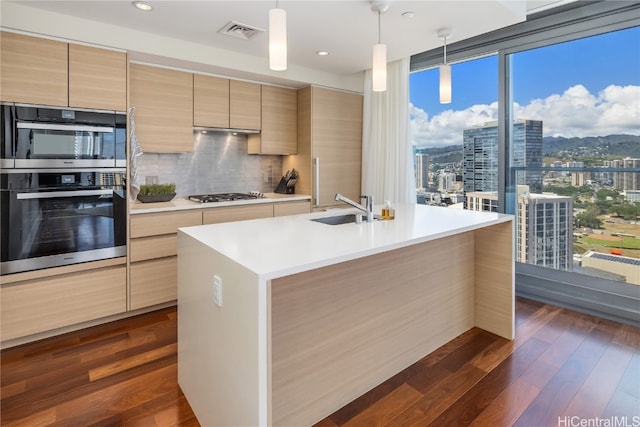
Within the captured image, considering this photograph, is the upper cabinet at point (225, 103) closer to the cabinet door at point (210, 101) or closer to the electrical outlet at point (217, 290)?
the cabinet door at point (210, 101)

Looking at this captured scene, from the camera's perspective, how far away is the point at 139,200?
10.9ft

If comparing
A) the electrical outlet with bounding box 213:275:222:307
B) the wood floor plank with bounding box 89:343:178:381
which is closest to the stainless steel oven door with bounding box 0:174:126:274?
the wood floor plank with bounding box 89:343:178:381

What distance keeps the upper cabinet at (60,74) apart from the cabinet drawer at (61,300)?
1300 mm

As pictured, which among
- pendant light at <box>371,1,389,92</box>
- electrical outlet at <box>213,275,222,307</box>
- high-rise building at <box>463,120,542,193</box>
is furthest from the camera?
high-rise building at <box>463,120,542,193</box>

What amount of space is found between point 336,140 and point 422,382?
9.71ft

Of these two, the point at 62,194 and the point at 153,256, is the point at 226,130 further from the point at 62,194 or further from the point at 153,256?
the point at 62,194

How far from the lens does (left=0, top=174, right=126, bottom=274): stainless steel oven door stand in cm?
252

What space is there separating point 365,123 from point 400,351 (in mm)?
3046

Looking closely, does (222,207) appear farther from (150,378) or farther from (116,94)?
(150,378)

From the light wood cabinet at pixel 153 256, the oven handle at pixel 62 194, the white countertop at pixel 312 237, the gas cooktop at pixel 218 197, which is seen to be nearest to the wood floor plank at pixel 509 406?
the white countertop at pixel 312 237

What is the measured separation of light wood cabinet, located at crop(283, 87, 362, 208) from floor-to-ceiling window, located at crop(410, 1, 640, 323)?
1.17 meters

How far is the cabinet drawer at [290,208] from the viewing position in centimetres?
387

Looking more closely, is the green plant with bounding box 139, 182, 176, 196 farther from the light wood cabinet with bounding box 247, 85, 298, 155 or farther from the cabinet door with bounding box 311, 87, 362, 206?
the cabinet door with bounding box 311, 87, 362, 206

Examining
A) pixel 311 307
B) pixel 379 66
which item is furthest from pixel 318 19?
pixel 311 307
